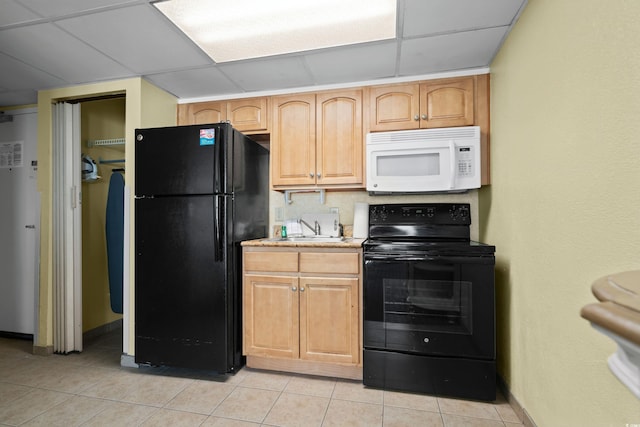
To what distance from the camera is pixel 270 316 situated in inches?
87.0

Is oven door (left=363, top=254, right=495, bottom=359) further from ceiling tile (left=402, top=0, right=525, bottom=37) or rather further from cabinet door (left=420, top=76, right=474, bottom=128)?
ceiling tile (left=402, top=0, right=525, bottom=37)

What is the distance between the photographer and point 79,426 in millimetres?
1646

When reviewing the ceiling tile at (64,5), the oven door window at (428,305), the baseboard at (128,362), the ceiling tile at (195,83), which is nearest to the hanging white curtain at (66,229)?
the baseboard at (128,362)

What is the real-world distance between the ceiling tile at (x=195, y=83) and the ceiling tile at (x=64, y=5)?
74cm

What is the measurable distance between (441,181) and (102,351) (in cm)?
330

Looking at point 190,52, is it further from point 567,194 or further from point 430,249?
point 567,194

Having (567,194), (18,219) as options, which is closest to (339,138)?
(567,194)

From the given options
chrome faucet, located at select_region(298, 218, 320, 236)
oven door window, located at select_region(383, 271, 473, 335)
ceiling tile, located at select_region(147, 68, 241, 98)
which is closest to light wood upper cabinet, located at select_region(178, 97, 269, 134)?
ceiling tile, located at select_region(147, 68, 241, 98)

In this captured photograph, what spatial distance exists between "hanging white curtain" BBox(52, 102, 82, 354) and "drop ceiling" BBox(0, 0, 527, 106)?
0.40m

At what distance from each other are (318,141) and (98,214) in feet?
8.16

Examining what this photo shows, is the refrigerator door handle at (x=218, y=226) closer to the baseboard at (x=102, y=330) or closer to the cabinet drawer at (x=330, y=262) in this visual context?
the cabinet drawer at (x=330, y=262)

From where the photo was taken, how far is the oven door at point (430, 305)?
1.87 metres

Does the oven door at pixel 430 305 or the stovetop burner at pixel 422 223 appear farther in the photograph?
the stovetop burner at pixel 422 223

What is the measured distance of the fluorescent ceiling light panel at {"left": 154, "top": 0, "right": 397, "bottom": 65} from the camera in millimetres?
1648
